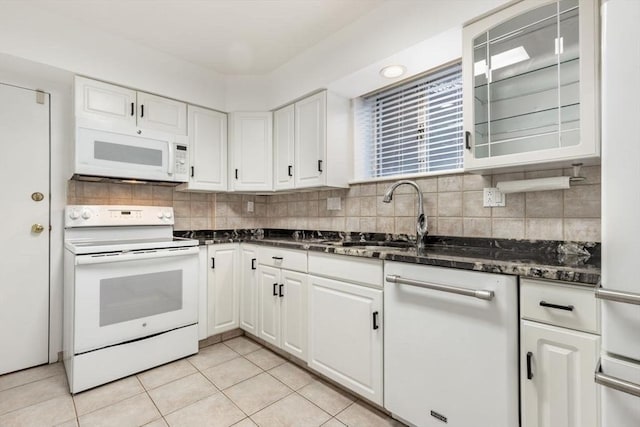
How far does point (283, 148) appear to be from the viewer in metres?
2.72

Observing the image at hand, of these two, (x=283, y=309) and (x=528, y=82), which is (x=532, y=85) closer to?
(x=528, y=82)

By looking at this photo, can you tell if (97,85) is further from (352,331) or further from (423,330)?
(423,330)

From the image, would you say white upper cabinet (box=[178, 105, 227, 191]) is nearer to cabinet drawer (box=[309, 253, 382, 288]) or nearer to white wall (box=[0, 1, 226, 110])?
white wall (box=[0, 1, 226, 110])

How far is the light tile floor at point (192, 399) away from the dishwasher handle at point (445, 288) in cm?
76

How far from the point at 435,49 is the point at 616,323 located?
1587mm

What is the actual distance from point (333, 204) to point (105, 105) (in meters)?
1.83

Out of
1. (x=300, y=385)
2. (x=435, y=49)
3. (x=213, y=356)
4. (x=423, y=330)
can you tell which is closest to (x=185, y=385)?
(x=213, y=356)

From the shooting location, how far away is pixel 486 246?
169 cm

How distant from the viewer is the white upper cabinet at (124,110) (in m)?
2.10

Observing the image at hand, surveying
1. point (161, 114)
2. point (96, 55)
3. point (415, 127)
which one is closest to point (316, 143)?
point (415, 127)

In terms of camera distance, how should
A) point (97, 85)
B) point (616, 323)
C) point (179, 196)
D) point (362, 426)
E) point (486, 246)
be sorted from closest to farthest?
point (616, 323) < point (362, 426) < point (486, 246) < point (97, 85) < point (179, 196)

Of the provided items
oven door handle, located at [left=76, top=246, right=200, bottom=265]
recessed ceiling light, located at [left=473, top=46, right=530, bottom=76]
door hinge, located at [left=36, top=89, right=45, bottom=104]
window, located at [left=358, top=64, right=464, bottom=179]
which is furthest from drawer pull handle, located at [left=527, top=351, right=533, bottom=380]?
door hinge, located at [left=36, top=89, right=45, bottom=104]

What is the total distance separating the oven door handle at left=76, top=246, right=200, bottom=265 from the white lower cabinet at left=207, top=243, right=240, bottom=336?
25cm

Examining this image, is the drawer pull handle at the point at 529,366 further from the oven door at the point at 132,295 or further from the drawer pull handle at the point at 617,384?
the oven door at the point at 132,295
